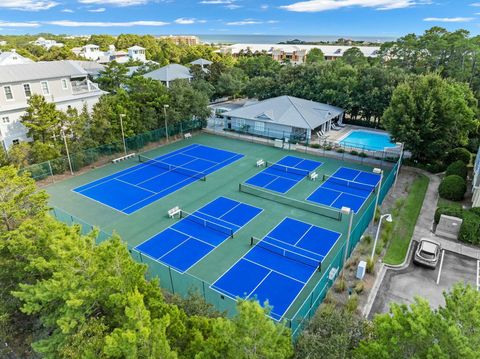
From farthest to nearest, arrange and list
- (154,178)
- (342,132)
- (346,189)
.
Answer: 1. (342,132)
2. (154,178)
3. (346,189)

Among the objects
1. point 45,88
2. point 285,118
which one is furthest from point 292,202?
point 45,88

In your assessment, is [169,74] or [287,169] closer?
[287,169]

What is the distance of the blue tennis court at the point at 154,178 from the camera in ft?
81.0

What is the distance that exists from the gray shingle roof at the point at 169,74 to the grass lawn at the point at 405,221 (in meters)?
41.9

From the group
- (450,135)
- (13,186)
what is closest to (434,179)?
(450,135)

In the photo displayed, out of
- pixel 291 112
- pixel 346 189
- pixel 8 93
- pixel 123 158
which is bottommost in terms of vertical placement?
pixel 346 189

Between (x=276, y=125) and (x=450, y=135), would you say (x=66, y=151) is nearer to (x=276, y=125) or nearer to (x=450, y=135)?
(x=276, y=125)

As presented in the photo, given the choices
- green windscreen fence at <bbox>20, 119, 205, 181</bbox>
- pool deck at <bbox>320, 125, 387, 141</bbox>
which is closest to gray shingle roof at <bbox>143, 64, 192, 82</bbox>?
green windscreen fence at <bbox>20, 119, 205, 181</bbox>

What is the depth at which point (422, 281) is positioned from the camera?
16.0 meters

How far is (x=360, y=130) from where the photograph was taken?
4197cm

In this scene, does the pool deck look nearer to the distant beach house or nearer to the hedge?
the distant beach house

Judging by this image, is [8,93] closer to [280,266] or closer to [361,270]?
[280,266]

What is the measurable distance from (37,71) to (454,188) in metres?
38.1

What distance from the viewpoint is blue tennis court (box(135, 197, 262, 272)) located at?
18.1m
